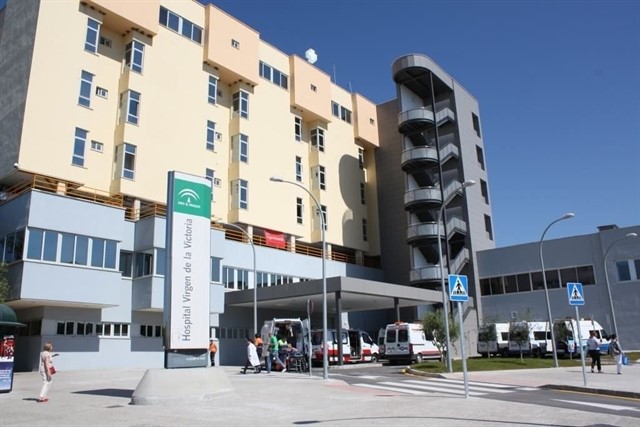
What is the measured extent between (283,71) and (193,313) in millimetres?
35711

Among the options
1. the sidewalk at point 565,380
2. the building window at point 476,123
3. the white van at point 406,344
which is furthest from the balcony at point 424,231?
the sidewalk at point 565,380

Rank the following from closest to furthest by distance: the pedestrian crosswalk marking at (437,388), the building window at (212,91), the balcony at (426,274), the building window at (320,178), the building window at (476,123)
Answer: the pedestrian crosswalk marking at (437,388), the building window at (212,91), the balcony at (426,274), the building window at (320,178), the building window at (476,123)

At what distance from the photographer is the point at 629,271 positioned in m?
41.4

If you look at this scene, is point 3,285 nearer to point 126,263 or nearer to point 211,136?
point 126,263

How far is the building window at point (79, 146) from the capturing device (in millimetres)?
31500

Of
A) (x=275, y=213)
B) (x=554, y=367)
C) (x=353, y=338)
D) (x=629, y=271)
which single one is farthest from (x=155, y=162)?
(x=629, y=271)

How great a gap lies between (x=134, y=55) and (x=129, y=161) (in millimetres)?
7081

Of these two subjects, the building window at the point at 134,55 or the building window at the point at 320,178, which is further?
the building window at the point at 320,178

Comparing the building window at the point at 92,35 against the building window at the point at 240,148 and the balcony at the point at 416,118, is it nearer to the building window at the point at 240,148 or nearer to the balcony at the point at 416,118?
the building window at the point at 240,148

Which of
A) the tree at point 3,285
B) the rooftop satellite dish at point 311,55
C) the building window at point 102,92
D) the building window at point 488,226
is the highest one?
the rooftop satellite dish at point 311,55

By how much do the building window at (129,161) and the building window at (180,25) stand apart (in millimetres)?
9875

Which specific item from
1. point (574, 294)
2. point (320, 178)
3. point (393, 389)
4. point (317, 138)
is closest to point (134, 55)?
point (317, 138)

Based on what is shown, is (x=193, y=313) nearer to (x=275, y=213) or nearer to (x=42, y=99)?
(x=42, y=99)

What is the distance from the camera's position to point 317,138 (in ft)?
165
